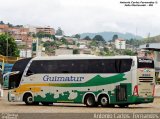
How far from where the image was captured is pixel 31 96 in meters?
36.8

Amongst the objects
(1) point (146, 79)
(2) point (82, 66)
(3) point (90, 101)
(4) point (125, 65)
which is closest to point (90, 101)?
(3) point (90, 101)

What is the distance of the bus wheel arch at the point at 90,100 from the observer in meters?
34.0

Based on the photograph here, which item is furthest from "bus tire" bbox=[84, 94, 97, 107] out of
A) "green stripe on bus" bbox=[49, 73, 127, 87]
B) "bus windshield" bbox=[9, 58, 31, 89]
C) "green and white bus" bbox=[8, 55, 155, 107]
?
"bus windshield" bbox=[9, 58, 31, 89]

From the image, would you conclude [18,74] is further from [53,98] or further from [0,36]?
[0,36]

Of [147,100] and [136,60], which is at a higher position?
[136,60]

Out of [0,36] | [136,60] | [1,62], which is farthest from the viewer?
[0,36]

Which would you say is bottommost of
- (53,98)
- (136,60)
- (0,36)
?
(53,98)

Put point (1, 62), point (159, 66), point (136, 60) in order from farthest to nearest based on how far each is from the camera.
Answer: point (159, 66) < point (1, 62) < point (136, 60)

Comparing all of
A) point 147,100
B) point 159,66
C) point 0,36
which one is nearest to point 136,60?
point 147,100

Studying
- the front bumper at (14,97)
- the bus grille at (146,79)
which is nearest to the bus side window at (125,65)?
the bus grille at (146,79)

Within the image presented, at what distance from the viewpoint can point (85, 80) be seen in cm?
3425

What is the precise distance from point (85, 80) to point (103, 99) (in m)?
1.66

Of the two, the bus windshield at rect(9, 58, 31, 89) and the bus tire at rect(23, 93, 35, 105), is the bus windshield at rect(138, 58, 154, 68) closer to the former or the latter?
the bus windshield at rect(9, 58, 31, 89)

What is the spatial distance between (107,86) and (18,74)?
6.73 metres
